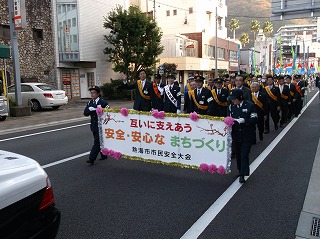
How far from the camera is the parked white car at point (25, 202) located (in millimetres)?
2373

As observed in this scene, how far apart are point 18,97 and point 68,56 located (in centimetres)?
939

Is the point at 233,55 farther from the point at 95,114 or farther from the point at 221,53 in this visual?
the point at 95,114

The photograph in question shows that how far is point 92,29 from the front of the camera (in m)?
25.0

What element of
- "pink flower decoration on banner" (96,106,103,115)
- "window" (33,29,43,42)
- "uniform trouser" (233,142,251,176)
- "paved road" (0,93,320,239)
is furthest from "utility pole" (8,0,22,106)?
"uniform trouser" (233,142,251,176)

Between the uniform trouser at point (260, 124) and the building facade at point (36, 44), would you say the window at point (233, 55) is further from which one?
the uniform trouser at point (260, 124)

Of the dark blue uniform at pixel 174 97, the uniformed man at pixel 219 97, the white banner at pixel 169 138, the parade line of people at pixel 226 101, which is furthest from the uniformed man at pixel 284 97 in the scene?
the white banner at pixel 169 138

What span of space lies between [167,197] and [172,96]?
503 cm

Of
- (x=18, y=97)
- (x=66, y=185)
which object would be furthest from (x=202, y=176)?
(x=18, y=97)

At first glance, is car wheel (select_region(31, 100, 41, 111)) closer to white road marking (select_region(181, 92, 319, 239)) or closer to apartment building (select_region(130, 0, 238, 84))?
white road marking (select_region(181, 92, 319, 239))

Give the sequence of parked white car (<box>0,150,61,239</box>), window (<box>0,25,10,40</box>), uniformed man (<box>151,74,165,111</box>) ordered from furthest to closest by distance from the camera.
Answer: window (<box>0,25,10,40</box>) → uniformed man (<box>151,74,165,111</box>) → parked white car (<box>0,150,61,239</box>)

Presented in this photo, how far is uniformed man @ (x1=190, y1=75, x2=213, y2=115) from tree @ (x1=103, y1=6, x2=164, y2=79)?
16242mm

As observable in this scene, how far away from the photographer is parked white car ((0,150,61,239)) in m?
2.37

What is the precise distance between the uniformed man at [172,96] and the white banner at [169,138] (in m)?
3.42

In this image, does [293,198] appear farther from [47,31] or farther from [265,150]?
[47,31]
